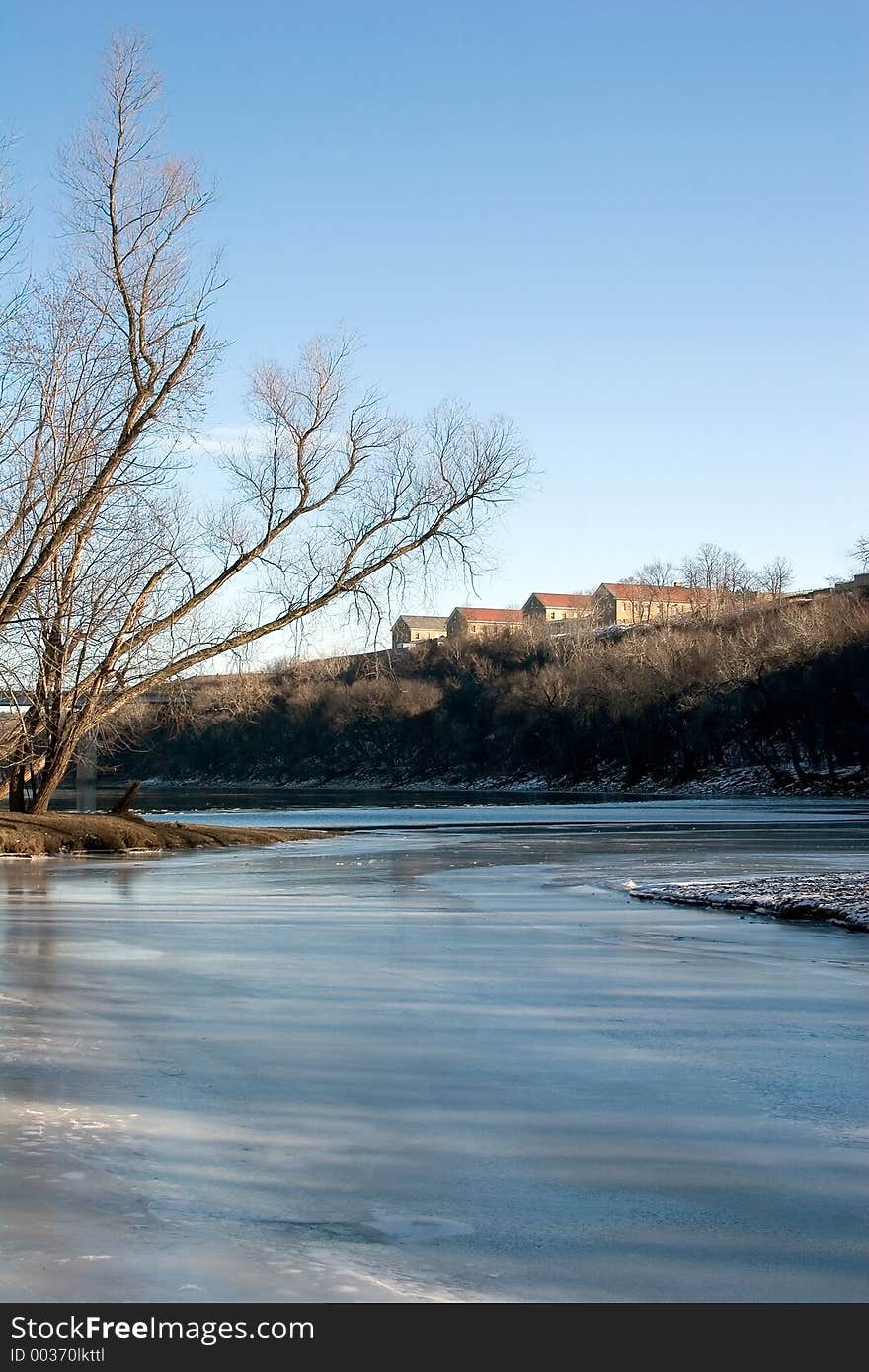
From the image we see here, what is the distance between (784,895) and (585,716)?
283 feet

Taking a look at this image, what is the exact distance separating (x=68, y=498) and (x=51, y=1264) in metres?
20.2

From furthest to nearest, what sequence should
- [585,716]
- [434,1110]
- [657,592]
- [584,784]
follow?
[657,592] < [585,716] < [584,784] < [434,1110]

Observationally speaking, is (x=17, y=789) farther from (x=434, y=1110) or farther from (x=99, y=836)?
(x=434, y=1110)

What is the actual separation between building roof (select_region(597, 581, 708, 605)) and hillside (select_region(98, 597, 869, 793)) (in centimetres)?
2647

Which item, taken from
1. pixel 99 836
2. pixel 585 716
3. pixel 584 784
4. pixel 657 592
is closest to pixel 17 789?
pixel 99 836

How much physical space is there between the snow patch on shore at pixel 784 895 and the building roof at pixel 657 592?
117 meters

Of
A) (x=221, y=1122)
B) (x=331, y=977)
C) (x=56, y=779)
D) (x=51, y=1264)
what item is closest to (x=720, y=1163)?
(x=221, y=1122)

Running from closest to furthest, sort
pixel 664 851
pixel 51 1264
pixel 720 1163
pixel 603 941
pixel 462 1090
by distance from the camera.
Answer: pixel 51 1264
pixel 720 1163
pixel 462 1090
pixel 603 941
pixel 664 851

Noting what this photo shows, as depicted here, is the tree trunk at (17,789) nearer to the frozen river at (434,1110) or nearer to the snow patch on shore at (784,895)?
the snow patch on shore at (784,895)

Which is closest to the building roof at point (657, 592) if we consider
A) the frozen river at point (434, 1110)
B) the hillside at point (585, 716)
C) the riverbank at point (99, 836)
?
the hillside at point (585, 716)

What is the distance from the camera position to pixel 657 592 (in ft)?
497

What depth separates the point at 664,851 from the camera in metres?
25.2

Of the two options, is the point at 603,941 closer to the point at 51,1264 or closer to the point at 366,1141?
the point at 366,1141

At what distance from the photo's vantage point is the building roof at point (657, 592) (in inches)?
5463
